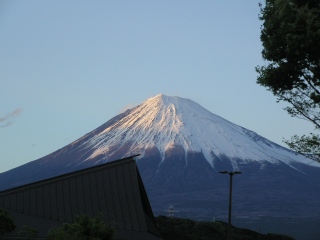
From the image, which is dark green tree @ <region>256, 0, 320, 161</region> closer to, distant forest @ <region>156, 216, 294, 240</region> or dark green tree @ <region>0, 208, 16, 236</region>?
dark green tree @ <region>0, 208, 16, 236</region>

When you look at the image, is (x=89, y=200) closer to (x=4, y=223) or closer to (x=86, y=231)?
(x=4, y=223)

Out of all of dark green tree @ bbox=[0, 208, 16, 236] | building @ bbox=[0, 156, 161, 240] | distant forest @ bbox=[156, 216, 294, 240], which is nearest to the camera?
dark green tree @ bbox=[0, 208, 16, 236]

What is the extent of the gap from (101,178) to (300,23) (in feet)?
79.6

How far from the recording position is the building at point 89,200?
2178 inches

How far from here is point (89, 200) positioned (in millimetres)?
57781

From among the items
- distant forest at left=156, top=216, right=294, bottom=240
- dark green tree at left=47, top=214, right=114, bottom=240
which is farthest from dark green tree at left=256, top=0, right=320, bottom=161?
distant forest at left=156, top=216, right=294, bottom=240

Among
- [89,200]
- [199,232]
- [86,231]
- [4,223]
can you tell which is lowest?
[199,232]

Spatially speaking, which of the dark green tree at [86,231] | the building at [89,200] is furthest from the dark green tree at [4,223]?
the building at [89,200]

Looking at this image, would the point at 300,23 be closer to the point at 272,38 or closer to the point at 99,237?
the point at 272,38

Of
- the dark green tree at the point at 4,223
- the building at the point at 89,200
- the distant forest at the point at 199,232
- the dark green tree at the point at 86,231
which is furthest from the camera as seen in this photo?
the distant forest at the point at 199,232

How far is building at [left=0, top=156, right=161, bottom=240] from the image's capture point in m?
55.3

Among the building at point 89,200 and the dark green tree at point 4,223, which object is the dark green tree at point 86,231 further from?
the building at point 89,200

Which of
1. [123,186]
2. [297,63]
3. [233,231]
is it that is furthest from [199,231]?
[297,63]

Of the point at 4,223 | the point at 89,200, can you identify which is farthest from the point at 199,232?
the point at 4,223
